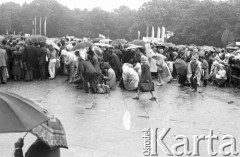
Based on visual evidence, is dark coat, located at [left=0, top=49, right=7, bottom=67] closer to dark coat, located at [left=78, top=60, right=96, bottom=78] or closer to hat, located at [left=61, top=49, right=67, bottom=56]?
hat, located at [left=61, top=49, right=67, bottom=56]

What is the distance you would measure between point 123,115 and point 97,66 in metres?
3.87

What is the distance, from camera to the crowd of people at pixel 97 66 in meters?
14.2

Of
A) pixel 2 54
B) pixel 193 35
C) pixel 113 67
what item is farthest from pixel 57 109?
pixel 193 35

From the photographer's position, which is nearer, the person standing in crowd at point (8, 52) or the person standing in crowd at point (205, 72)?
the person standing in crowd at point (8, 52)

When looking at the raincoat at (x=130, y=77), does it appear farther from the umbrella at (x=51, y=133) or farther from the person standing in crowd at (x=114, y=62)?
the umbrella at (x=51, y=133)

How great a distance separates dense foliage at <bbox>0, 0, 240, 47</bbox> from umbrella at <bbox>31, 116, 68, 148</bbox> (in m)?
48.1

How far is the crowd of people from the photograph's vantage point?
559 inches

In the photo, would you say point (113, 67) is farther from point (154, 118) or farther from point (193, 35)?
point (193, 35)

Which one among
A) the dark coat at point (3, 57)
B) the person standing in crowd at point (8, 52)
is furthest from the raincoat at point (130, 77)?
the person standing in crowd at point (8, 52)

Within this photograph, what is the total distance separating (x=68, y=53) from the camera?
1644 centimetres

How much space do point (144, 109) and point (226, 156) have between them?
435 centimetres

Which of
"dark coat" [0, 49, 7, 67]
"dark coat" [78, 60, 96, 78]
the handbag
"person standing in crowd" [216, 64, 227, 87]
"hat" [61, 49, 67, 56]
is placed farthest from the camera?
"person standing in crowd" [216, 64, 227, 87]

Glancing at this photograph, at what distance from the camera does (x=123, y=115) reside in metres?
10.8

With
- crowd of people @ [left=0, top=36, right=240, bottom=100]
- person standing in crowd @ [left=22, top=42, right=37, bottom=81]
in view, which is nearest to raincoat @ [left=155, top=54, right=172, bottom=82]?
crowd of people @ [left=0, top=36, right=240, bottom=100]
